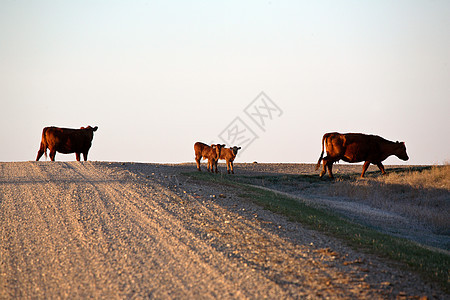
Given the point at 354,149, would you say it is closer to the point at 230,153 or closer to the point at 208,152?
the point at 230,153

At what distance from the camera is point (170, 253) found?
8914 mm

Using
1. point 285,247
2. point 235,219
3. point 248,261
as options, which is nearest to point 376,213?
point 235,219

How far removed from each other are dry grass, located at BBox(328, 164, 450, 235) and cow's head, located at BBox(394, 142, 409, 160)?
2.39 meters

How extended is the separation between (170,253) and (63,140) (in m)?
19.2

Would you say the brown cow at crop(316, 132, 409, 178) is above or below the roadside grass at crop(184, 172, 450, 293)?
above

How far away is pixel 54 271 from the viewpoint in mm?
8078

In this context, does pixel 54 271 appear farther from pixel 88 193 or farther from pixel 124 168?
pixel 124 168

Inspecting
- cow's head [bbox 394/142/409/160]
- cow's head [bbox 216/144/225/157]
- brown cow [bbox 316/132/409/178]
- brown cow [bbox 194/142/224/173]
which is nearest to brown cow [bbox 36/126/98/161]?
brown cow [bbox 194/142/224/173]

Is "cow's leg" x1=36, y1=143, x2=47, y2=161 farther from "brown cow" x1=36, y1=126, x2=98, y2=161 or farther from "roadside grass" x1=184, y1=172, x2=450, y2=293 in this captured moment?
"roadside grass" x1=184, y1=172, x2=450, y2=293

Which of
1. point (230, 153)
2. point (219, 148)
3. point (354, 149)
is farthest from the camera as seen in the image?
point (230, 153)

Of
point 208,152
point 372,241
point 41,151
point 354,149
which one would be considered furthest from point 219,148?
point 372,241

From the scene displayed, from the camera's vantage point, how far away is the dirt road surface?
23.4 feet

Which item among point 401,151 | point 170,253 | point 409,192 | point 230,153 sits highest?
point 401,151

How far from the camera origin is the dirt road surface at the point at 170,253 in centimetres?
712
